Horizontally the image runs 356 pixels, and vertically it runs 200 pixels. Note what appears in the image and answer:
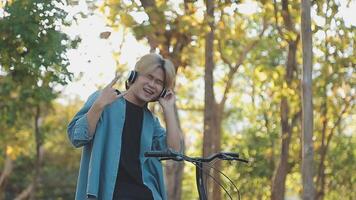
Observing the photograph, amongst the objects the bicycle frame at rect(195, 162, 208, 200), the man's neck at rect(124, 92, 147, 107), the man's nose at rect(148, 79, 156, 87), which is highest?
the man's nose at rect(148, 79, 156, 87)

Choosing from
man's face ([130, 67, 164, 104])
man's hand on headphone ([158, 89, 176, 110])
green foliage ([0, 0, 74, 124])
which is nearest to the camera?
man's face ([130, 67, 164, 104])

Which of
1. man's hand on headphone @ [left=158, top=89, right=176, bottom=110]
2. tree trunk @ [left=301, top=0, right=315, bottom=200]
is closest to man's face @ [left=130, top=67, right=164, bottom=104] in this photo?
man's hand on headphone @ [left=158, top=89, right=176, bottom=110]

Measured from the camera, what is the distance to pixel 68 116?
23.7 metres

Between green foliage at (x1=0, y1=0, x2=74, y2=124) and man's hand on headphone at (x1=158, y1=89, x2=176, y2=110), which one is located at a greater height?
green foliage at (x1=0, y1=0, x2=74, y2=124)

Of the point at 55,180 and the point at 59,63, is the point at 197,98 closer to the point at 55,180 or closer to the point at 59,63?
the point at 55,180

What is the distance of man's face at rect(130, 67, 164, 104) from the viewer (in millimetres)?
4090

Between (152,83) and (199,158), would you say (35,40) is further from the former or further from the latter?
(199,158)

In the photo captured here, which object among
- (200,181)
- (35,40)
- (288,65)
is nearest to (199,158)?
(200,181)

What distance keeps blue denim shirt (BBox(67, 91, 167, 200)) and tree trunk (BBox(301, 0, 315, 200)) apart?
111 inches

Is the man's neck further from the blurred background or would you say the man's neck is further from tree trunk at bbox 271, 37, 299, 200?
tree trunk at bbox 271, 37, 299, 200

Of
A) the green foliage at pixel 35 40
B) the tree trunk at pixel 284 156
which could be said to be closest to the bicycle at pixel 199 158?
the green foliage at pixel 35 40

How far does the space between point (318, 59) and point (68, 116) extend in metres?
12.9

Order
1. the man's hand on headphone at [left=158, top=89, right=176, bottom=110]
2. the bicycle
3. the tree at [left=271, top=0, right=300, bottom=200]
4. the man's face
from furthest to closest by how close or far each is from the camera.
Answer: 1. the tree at [left=271, top=0, right=300, bottom=200]
2. the man's hand on headphone at [left=158, top=89, right=176, bottom=110]
3. the man's face
4. the bicycle

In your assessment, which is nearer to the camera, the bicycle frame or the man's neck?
the bicycle frame
